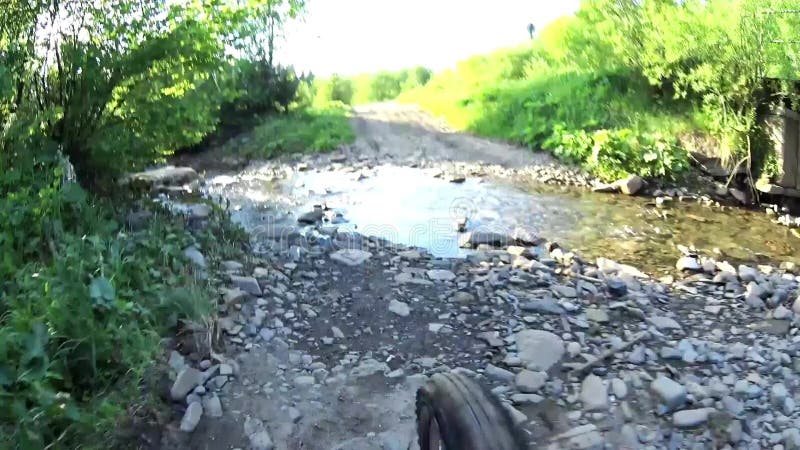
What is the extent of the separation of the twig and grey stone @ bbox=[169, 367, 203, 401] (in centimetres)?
239

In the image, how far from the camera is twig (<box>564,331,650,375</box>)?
15.0 feet

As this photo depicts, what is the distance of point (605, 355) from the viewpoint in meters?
4.77

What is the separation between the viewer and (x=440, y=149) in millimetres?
15609

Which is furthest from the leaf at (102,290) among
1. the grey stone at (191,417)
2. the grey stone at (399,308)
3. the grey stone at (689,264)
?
the grey stone at (689,264)

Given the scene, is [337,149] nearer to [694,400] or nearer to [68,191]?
[68,191]

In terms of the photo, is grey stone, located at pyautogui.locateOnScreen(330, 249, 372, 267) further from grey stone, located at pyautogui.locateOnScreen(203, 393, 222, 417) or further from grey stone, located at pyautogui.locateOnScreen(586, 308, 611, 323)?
grey stone, located at pyautogui.locateOnScreen(203, 393, 222, 417)

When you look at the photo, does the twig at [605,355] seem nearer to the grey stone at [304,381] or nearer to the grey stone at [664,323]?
the grey stone at [664,323]

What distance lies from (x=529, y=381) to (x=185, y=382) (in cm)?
214

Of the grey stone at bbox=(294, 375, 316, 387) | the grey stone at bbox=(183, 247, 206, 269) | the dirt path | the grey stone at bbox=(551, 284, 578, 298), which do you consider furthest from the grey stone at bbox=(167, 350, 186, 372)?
the dirt path

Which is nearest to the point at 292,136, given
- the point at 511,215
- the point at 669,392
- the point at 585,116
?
the point at 585,116

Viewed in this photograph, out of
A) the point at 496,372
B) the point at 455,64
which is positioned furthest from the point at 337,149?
the point at 455,64

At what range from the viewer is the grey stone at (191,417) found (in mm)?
3868

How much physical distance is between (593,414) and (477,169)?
30.0 ft

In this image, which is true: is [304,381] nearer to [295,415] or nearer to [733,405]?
[295,415]
